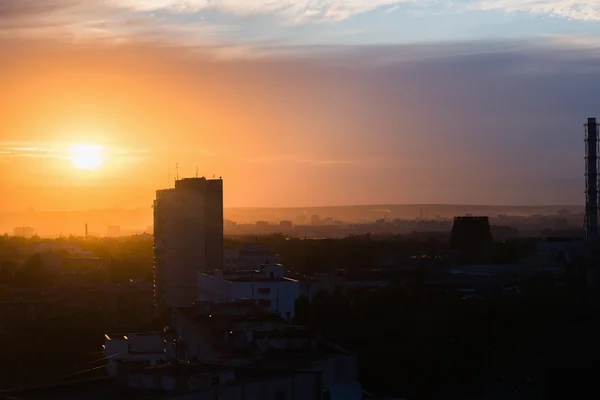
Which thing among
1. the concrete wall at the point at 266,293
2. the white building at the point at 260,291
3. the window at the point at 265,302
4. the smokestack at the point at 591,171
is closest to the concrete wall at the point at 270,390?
the white building at the point at 260,291

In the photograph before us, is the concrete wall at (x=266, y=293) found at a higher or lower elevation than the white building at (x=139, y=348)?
higher

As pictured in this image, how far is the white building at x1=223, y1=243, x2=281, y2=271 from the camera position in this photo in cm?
3906

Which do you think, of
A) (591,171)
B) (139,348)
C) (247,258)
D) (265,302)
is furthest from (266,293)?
(591,171)

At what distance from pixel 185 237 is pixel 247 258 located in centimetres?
711

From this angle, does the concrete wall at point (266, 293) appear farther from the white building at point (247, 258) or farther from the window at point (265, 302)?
the white building at point (247, 258)

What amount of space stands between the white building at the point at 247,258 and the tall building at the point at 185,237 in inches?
199

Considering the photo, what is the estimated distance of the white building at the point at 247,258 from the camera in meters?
39.1

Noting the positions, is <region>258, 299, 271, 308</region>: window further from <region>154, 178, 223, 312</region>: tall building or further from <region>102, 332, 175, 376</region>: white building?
<region>154, 178, 223, 312</region>: tall building

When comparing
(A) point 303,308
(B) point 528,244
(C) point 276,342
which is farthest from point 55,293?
(B) point 528,244

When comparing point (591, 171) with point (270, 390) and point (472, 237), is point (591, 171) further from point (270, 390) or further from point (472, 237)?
point (270, 390)

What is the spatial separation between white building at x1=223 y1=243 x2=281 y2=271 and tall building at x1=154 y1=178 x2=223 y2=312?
506 centimetres

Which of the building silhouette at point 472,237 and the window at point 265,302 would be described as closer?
the window at point 265,302

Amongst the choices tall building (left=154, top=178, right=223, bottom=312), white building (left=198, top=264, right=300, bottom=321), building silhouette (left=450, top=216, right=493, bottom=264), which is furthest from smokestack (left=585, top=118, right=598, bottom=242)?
white building (left=198, top=264, right=300, bottom=321)

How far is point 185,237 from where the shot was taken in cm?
3291
